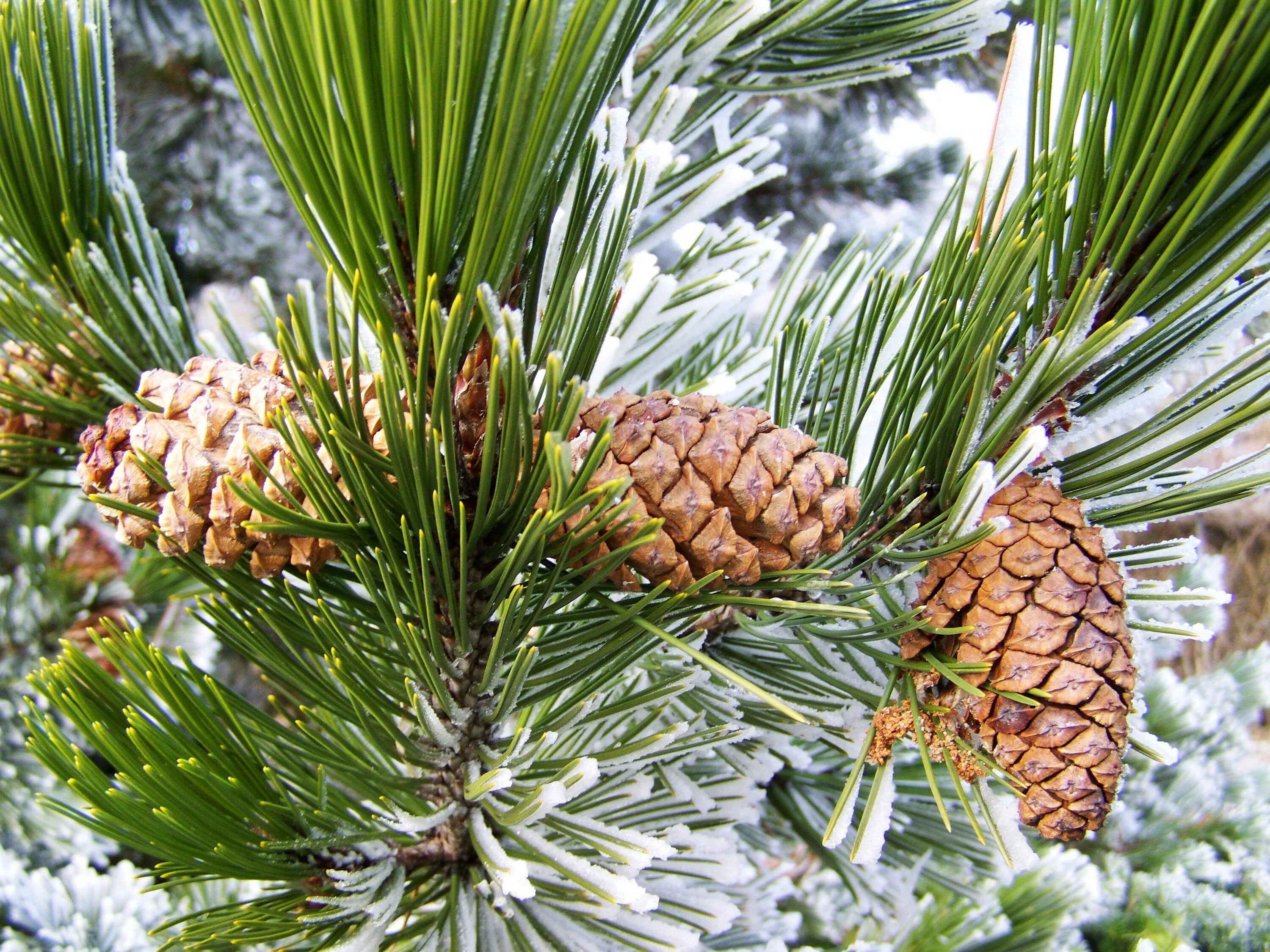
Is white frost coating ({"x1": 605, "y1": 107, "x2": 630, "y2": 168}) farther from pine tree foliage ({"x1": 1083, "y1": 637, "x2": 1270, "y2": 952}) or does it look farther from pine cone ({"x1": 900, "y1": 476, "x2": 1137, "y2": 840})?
pine tree foliage ({"x1": 1083, "y1": 637, "x2": 1270, "y2": 952})

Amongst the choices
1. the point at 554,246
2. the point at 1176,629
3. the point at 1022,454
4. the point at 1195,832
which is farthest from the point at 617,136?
the point at 1195,832

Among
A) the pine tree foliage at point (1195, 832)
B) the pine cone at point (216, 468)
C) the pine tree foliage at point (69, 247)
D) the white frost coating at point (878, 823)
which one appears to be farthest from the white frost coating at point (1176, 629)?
the pine tree foliage at point (1195, 832)

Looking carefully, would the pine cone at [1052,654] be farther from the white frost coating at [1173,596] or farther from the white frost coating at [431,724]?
the white frost coating at [431,724]

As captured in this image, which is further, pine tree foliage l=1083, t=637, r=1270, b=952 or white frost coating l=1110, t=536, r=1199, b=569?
pine tree foliage l=1083, t=637, r=1270, b=952

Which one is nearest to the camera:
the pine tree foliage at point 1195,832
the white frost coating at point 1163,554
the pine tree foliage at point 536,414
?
the pine tree foliage at point 536,414

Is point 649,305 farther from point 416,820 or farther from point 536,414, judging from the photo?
point 416,820

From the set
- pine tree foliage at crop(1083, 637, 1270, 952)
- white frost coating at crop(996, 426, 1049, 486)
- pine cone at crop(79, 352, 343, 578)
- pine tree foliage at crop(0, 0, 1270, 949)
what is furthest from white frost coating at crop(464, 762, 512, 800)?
pine tree foliage at crop(1083, 637, 1270, 952)

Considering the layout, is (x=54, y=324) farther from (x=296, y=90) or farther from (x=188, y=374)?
(x=296, y=90)

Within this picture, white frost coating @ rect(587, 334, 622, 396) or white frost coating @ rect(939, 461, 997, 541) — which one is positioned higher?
white frost coating @ rect(587, 334, 622, 396)

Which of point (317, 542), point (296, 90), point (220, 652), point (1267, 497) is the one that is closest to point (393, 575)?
point (317, 542)
